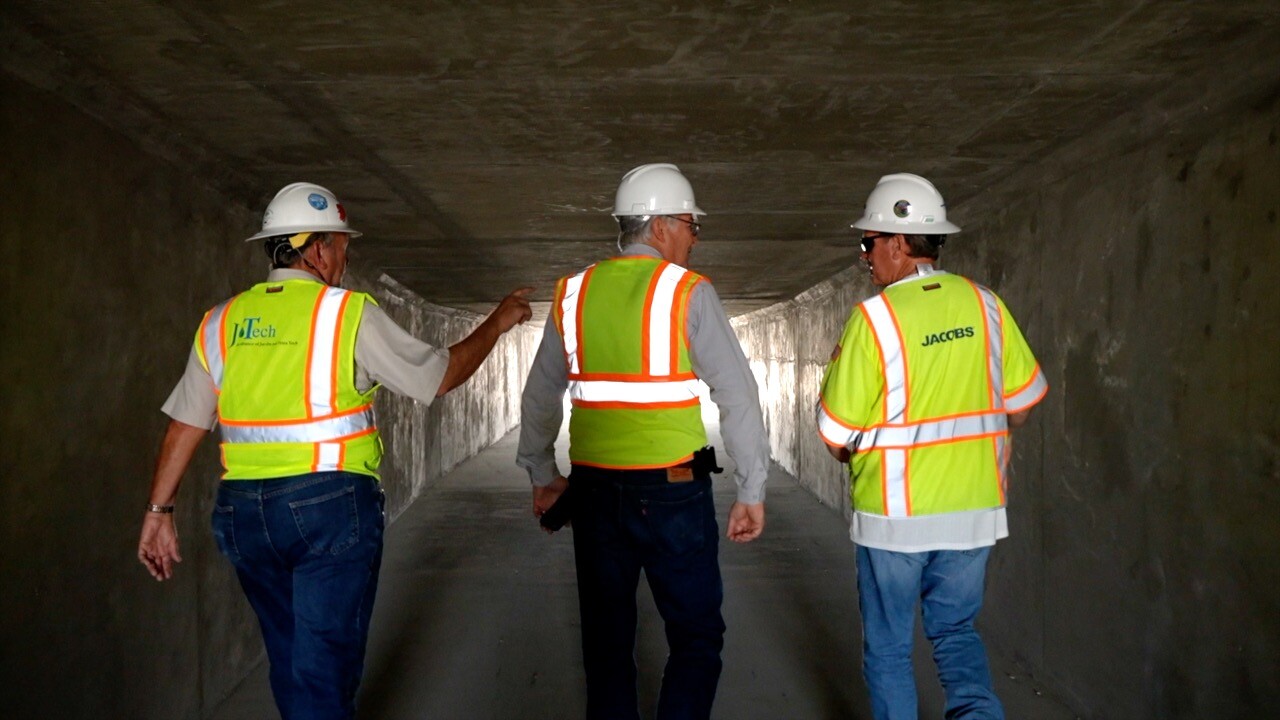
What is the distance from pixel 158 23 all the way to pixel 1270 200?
3.01 meters

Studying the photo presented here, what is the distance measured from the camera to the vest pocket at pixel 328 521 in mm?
2512

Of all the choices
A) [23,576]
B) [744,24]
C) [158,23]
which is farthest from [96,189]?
[744,24]

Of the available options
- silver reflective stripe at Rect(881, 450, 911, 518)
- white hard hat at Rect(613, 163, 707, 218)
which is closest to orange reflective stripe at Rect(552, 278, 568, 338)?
white hard hat at Rect(613, 163, 707, 218)

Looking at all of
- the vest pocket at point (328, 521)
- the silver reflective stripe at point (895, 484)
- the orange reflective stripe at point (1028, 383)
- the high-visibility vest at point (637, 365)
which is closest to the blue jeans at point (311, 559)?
the vest pocket at point (328, 521)

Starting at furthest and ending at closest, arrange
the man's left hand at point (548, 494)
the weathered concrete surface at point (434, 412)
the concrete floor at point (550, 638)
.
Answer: the weathered concrete surface at point (434, 412), the concrete floor at point (550, 638), the man's left hand at point (548, 494)

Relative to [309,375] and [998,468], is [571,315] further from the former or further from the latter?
[998,468]

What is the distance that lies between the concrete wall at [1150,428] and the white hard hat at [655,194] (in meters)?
1.62

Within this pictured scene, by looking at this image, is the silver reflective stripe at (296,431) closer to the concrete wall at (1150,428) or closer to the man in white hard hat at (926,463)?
the man in white hard hat at (926,463)

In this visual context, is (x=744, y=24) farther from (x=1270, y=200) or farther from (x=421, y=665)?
(x=421, y=665)

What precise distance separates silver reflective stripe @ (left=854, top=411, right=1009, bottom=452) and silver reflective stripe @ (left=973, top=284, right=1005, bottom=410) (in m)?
0.07

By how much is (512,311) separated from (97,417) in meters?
1.40

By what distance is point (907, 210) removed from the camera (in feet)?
9.59

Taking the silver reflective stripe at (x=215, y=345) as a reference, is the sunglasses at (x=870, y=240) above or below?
above

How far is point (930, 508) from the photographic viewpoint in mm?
2646
